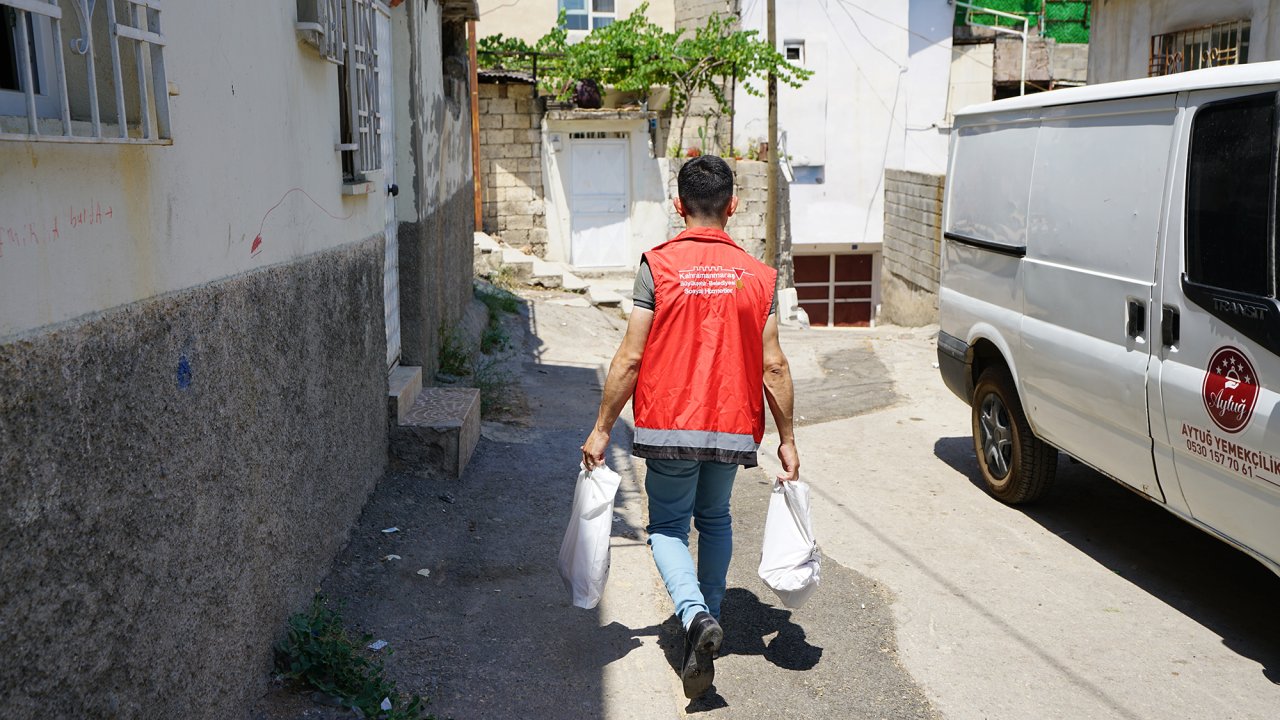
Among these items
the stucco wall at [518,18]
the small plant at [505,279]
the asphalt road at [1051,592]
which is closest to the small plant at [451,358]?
the asphalt road at [1051,592]

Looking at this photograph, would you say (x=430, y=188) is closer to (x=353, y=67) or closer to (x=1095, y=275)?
(x=353, y=67)

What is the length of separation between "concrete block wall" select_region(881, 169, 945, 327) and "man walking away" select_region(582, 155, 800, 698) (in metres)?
10.3

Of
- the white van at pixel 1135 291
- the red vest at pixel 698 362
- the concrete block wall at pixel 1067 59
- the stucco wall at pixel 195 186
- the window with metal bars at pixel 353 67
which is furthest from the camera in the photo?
the concrete block wall at pixel 1067 59

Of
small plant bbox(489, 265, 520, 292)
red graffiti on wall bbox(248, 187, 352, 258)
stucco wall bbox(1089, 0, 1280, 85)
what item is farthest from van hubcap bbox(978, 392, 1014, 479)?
small plant bbox(489, 265, 520, 292)

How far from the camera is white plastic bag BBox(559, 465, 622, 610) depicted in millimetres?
3775

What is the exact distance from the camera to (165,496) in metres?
2.63

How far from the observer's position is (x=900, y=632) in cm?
435

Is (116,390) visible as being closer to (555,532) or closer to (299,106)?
(299,106)

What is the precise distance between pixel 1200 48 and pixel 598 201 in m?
10.1

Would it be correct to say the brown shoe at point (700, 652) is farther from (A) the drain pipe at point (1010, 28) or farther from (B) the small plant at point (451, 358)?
(A) the drain pipe at point (1010, 28)

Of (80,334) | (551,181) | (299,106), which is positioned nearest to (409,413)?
(299,106)

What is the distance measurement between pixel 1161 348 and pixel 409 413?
393 cm

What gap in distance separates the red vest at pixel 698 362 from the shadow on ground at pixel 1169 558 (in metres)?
2.28

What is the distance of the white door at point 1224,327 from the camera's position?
3.71m
